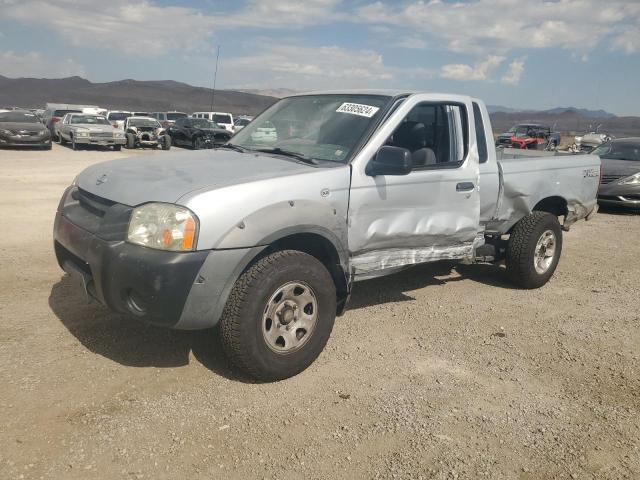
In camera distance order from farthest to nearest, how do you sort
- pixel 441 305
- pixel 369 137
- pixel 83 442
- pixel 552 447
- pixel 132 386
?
pixel 441 305 → pixel 369 137 → pixel 132 386 → pixel 552 447 → pixel 83 442

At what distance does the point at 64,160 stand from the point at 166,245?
16250 millimetres

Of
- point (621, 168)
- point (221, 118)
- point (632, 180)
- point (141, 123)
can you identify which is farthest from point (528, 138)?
point (141, 123)

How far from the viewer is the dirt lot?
2812 mm

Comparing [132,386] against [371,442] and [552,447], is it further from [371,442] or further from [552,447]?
[552,447]

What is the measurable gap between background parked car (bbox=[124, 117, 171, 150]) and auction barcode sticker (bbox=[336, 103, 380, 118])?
66.0ft

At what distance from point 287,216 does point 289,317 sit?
2.12 ft

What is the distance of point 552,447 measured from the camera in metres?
3.04

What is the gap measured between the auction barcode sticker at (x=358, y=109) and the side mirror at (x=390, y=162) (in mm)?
432

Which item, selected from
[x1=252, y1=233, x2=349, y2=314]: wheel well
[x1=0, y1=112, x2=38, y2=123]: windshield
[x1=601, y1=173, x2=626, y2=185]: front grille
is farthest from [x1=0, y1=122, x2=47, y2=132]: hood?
[x1=252, y1=233, x2=349, y2=314]: wheel well

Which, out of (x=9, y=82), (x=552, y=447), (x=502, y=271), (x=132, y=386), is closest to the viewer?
(x=552, y=447)

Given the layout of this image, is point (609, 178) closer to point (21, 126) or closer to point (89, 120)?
point (89, 120)

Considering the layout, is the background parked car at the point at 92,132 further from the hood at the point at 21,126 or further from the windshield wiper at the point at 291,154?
the windshield wiper at the point at 291,154

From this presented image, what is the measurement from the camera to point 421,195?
14.2 ft

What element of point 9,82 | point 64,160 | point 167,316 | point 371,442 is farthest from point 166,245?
point 9,82
